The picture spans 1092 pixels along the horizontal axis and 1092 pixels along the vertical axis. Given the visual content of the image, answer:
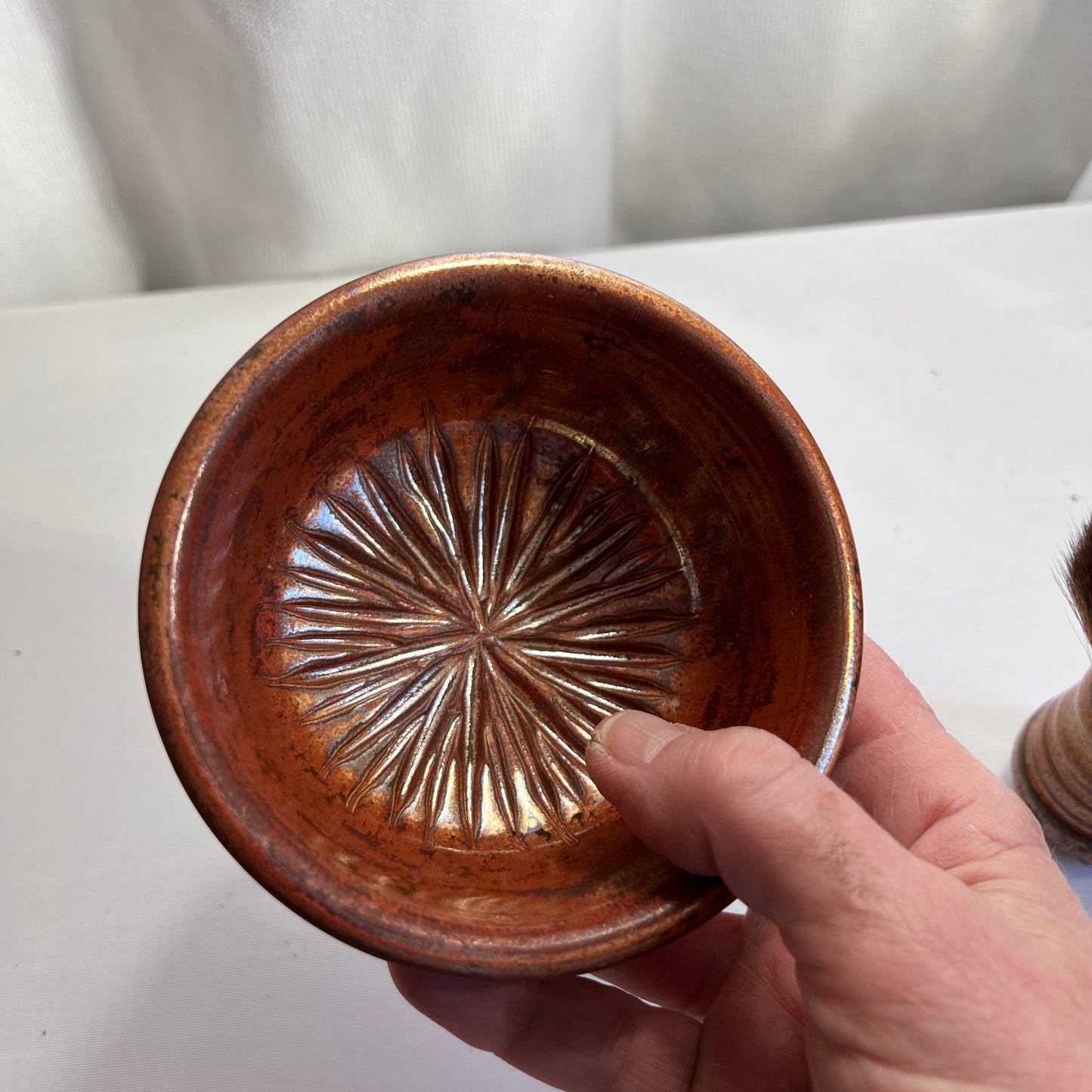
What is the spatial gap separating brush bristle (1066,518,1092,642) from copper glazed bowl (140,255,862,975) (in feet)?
1.46

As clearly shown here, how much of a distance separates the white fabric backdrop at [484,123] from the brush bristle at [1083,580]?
41.0 inches

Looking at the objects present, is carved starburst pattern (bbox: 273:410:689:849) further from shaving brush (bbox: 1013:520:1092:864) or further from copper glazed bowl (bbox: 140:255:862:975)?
shaving brush (bbox: 1013:520:1092:864)

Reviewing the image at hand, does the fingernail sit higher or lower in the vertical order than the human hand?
higher

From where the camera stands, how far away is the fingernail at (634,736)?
2.78 feet

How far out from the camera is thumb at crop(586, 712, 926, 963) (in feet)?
2.26

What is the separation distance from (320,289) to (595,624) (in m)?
0.90

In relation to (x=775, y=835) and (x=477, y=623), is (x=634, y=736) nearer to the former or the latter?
(x=775, y=835)

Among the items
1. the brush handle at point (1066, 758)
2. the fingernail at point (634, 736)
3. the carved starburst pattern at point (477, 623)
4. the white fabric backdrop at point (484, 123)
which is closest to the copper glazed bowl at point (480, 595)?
the carved starburst pattern at point (477, 623)

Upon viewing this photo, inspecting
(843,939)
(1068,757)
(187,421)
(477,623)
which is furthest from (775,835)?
(187,421)

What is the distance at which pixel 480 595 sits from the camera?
1112 mm

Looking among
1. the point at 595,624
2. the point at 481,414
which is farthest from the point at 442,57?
the point at 595,624

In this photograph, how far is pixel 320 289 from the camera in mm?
1620

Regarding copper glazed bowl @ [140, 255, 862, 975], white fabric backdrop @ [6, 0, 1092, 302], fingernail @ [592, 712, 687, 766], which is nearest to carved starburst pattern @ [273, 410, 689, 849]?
copper glazed bowl @ [140, 255, 862, 975]

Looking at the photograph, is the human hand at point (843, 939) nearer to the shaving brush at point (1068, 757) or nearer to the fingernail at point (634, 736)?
the fingernail at point (634, 736)
